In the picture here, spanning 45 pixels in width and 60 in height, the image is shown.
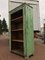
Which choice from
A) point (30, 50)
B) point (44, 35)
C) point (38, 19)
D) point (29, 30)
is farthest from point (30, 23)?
point (38, 19)

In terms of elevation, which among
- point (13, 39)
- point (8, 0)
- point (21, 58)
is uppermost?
point (8, 0)

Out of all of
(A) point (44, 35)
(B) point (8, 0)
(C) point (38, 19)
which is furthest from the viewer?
(C) point (38, 19)

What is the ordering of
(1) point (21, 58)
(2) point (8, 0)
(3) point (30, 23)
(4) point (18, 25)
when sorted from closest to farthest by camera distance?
1. (1) point (21, 58)
2. (3) point (30, 23)
3. (4) point (18, 25)
4. (2) point (8, 0)

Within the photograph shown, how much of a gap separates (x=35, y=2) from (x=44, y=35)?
3.92 m

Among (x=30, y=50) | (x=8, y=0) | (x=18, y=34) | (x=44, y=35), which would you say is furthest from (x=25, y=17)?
(x=44, y=35)

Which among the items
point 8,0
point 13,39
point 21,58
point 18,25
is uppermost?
point 8,0

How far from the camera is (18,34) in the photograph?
8117mm

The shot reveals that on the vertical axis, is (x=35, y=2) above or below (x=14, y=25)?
above

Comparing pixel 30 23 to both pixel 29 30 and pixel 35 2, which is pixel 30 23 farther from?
pixel 35 2

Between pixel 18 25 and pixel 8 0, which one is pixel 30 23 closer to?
pixel 18 25

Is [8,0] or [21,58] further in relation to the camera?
[8,0]

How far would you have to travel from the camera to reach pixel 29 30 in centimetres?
664

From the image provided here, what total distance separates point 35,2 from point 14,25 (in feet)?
21.4

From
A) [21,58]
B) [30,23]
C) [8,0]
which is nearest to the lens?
[21,58]
